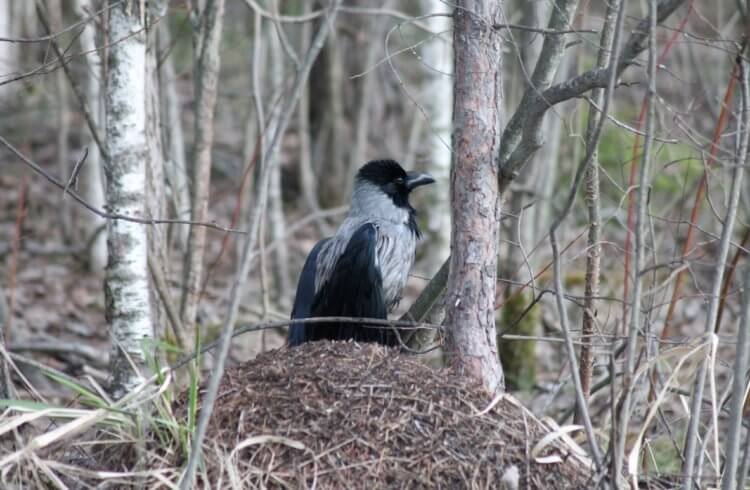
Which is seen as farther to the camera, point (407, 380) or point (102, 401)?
point (407, 380)

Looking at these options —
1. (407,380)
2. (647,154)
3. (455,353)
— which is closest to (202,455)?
(407,380)

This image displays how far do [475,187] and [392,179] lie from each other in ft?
8.33

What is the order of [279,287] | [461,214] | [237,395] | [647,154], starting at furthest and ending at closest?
[279,287] < [461,214] < [237,395] < [647,154]

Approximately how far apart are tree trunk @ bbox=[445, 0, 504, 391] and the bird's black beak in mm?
2456

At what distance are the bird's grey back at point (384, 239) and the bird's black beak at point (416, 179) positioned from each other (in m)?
0.17

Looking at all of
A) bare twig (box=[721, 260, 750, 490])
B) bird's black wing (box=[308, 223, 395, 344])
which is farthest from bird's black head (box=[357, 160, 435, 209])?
bare twig (box=[721, 260, 750, 490])

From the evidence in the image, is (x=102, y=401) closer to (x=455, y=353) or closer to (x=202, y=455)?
(x=202, y=455)

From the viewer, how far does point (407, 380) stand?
3688 millimetres

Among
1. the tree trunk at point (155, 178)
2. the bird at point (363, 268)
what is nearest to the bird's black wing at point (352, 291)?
the bird at point (363, 268)

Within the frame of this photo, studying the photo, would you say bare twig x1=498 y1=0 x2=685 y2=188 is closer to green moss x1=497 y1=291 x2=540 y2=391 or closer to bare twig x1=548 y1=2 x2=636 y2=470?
bare twig x1=548 y1=2 x2=636 y2=470

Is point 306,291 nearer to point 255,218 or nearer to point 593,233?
point 593,233

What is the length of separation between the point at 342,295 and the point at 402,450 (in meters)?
2.39

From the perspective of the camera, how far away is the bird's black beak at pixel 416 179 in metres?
6.34

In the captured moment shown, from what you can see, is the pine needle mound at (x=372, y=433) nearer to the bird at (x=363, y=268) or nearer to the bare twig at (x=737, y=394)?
the bare twig at (x=737, y=394)
